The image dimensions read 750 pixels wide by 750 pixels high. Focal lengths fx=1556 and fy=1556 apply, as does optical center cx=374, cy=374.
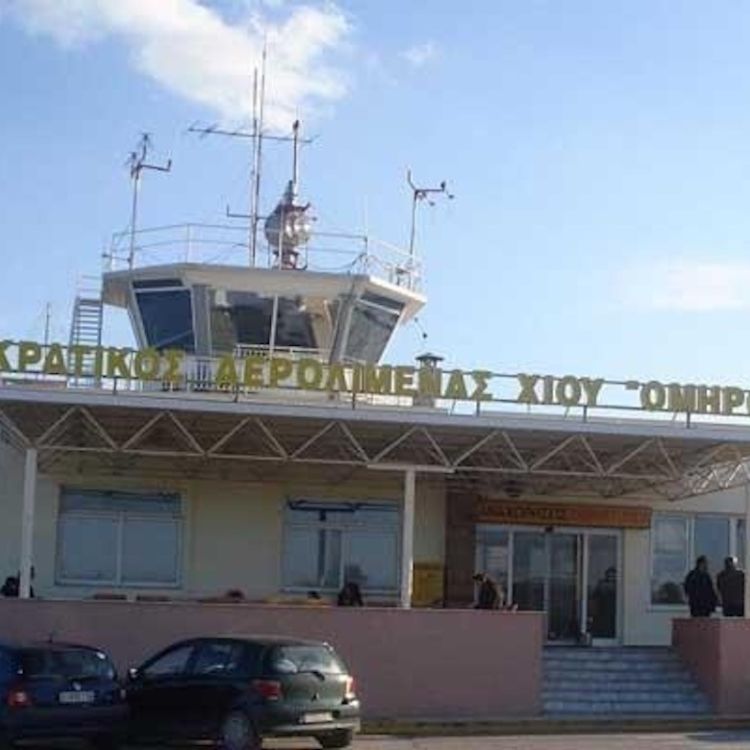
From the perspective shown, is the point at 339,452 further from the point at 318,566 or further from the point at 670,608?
the point at 670,608

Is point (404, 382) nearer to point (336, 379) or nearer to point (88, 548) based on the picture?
point (336, 379)

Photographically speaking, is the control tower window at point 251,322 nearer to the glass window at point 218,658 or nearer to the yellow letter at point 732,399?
the yellow letter at point 732,399

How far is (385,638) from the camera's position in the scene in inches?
983

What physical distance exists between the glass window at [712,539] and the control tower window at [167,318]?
11.1 meters

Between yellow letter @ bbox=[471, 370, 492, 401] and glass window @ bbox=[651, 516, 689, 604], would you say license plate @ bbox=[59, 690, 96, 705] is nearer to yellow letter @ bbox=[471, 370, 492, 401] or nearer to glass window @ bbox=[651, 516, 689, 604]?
yellow letter @ bbox=[471, 370, 492, 401]

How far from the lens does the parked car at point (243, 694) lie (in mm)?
18828

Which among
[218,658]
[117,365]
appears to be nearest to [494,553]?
[117,365]

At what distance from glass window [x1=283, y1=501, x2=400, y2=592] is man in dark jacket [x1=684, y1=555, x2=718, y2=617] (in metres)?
5.67

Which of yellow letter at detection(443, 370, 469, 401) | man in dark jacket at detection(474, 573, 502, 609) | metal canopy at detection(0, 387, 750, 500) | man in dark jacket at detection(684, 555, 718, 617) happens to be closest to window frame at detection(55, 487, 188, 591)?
metal canopy at detection(0, 387, 750, 500)

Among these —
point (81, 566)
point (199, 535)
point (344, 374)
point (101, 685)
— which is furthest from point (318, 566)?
point (101, 685)

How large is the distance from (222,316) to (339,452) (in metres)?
3.60

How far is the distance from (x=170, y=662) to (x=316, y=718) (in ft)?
7.66

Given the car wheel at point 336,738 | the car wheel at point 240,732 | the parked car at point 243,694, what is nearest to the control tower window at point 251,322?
the parked car at point 243,694

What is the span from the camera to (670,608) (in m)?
31.4
